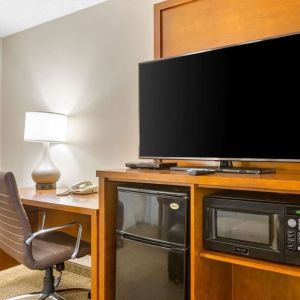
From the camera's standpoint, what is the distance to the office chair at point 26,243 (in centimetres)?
174

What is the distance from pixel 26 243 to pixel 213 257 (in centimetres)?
100

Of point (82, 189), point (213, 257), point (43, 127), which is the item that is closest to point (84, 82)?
point (43, 127)

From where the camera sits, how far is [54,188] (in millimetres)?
2717

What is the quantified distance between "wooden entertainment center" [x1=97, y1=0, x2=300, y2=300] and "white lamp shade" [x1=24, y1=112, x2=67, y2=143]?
3.31ft

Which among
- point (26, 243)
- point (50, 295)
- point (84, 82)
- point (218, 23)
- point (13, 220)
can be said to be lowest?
point (50, 295)

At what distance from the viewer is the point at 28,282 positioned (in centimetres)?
253

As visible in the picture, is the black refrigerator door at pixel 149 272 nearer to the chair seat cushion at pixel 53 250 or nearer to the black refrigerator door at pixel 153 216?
the black refrigerator door at pixel 153 216

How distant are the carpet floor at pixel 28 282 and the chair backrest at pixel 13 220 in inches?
25.5

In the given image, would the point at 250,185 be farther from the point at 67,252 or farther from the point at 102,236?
the point at 67,252

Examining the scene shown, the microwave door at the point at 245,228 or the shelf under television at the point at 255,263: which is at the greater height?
the microwave door at the point at 245,228

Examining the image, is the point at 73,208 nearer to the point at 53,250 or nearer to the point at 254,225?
the point at 53,250

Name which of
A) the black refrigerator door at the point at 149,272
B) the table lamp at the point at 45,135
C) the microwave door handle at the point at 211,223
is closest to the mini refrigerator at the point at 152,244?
the black refrigerator door at the point at 149,272

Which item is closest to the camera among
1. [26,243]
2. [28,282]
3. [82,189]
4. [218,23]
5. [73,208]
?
[26,243]

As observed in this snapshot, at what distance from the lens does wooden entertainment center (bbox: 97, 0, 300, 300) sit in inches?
55.9
